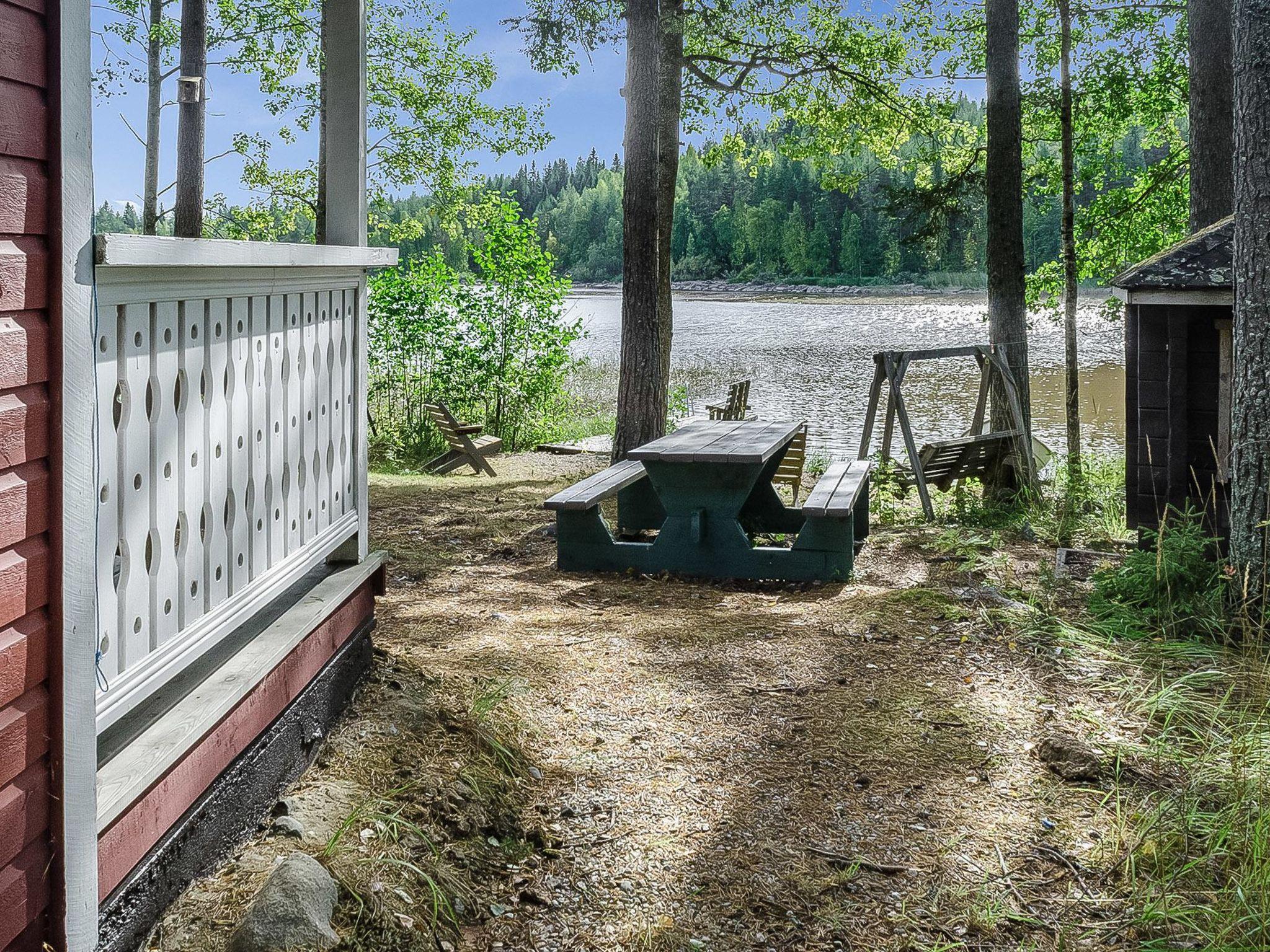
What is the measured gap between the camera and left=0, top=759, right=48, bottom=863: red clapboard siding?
73.0 inches

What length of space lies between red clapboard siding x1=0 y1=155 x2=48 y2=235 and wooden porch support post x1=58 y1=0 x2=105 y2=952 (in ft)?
0.08

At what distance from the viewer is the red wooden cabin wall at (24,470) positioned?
1788 millimetres

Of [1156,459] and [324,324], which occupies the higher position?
[324,324]

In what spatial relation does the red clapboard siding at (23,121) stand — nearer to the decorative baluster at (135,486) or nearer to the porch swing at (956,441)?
the decorative baluster at (135,486)

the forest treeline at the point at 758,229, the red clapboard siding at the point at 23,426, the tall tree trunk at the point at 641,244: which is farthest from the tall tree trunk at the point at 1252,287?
the forest treeline at the point at 758,229

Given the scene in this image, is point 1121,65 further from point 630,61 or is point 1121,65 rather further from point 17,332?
point 17,332

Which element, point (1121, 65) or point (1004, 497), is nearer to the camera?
point (1004, 497)

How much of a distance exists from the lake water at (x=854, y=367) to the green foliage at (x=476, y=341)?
80cm

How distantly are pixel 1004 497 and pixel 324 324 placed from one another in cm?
772

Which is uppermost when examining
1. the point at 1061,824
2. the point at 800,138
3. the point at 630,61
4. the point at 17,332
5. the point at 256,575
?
the point at 800,138

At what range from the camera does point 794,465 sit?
9.99m

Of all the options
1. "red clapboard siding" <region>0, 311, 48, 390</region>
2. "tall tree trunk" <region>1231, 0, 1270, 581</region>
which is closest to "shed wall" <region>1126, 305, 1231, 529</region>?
"tall tree trunk" <region>1231, 0, 1270, 581</region>

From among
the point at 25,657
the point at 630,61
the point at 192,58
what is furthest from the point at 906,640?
the point at 192,58

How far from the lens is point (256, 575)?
118 inches
